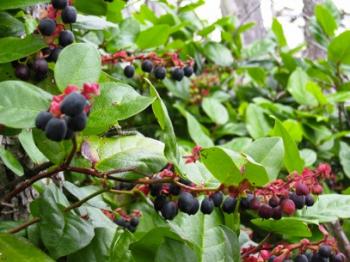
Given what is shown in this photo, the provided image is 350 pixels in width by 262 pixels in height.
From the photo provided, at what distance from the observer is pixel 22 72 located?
922 mm

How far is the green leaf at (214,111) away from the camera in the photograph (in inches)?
86.5

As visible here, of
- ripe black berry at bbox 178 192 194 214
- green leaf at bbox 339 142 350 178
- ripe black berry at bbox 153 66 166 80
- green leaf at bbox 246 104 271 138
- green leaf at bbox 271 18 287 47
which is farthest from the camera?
green leaf at bbox 271 18 287 47

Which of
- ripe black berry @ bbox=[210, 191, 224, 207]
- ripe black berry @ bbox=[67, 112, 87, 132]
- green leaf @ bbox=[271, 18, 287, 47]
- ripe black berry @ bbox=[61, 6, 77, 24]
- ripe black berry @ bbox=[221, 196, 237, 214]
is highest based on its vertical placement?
ripe black berry @ bbox=[67, 112, 87, 132]

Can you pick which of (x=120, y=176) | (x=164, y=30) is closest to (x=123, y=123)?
(x=164, y=30)

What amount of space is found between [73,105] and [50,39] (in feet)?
1.29

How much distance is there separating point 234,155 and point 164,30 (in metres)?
1.11

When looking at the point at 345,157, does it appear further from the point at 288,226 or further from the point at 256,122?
the point at 288,226

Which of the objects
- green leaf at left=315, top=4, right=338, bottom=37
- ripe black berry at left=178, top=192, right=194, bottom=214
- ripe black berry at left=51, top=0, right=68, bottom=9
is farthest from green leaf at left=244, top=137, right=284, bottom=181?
green leaf at left=315, top=4, right=338, bottom=37

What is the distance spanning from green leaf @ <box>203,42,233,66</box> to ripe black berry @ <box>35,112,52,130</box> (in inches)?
75.6

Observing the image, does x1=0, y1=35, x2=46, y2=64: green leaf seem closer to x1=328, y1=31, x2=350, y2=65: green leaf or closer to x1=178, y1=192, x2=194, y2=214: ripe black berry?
Result: x1=178, y1=192, x2=194, y2=214: ripe black berry

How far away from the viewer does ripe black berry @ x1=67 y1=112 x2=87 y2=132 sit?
0.61 metres

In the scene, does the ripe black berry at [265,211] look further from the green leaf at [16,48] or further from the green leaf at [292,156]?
the green leaf at [16,48]

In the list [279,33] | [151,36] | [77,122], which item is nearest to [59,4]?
[77,122]

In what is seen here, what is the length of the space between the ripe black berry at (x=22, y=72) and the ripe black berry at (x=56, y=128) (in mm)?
342
